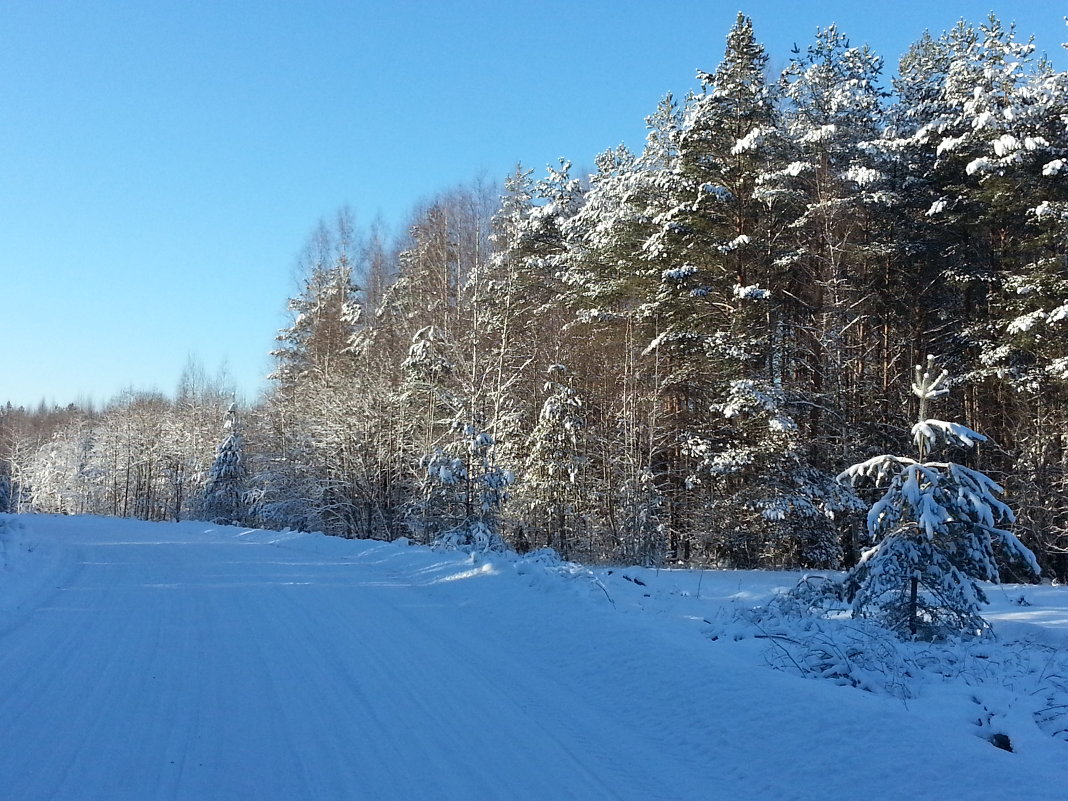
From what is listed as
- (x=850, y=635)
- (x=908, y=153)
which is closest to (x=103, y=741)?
(x=850, y=635)

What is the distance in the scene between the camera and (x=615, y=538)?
68.8ft

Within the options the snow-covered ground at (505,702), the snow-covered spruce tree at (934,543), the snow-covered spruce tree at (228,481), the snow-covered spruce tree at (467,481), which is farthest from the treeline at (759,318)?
the snow-covered spruce tree at (228,481)

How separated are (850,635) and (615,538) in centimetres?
1421

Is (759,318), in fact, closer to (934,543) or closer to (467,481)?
(467,481)

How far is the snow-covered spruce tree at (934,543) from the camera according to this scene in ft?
22.5

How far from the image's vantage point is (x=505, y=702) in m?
5.29

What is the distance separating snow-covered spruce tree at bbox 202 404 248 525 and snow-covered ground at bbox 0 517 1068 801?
31.0 m

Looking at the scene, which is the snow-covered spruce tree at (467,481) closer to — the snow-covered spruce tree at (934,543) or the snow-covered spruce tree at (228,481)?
the snow-covered spruce tree at (934,543)

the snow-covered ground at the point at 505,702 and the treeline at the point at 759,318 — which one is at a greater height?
the treeline at the point at 759,318

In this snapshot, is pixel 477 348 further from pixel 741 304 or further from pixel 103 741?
pixel 103 741

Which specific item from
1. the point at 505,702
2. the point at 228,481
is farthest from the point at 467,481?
the point at 228,481

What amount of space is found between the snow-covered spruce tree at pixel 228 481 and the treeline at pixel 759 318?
1726 centimetres

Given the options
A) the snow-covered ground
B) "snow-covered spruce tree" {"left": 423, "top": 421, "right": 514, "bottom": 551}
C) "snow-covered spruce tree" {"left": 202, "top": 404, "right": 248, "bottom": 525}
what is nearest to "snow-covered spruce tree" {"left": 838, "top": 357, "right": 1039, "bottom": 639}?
the snow-covered ground

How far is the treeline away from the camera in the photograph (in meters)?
18.5
